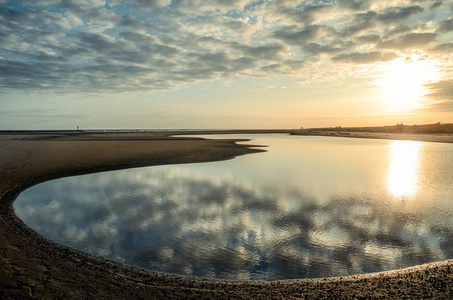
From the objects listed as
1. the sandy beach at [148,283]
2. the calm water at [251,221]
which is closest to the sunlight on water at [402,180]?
the calm water at [251,221]

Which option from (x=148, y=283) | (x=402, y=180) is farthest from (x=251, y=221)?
(x=402, y=180)

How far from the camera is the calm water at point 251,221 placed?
8.02 m

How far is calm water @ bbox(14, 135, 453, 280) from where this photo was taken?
8.02 metres

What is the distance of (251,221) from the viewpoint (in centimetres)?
1144

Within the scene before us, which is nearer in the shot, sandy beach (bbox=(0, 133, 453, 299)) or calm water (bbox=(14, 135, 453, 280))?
sandy beach (bbox=(0, 133, 453, 299))

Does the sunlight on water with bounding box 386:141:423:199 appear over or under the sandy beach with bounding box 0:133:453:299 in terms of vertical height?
under

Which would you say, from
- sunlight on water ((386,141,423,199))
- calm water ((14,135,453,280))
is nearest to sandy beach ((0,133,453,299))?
calm water ((14,135,453,280))

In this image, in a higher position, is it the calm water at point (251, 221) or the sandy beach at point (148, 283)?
the sandy beach at point (148, 283)

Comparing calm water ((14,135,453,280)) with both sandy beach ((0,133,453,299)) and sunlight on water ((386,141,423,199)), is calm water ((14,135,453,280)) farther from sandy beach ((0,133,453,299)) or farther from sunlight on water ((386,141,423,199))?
sandy beach ((0,133,453,299))

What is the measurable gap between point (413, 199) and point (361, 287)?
35.7ft

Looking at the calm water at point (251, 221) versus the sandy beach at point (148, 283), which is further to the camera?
the calm water at point (251, 221)

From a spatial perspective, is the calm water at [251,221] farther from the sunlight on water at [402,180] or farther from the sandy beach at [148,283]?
the sandy beach at [148,283]

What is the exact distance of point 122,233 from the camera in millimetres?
10164

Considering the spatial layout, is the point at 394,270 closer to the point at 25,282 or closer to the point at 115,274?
the point at 115,274
